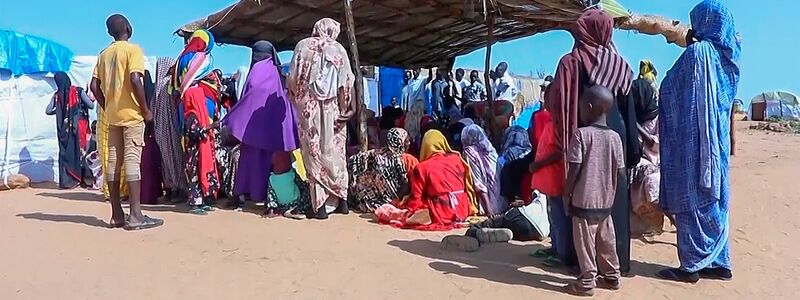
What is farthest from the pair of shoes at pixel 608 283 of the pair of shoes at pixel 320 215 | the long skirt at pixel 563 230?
the pair of shoes at pixel 320 215

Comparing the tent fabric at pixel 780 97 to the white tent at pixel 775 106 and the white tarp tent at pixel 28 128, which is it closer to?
the white tent at pixel 775 106

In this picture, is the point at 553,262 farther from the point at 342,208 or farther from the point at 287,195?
the point at 287,195

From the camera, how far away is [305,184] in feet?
19.5

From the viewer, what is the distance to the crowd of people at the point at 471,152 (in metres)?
3.63

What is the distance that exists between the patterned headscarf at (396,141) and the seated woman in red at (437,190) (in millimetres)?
364

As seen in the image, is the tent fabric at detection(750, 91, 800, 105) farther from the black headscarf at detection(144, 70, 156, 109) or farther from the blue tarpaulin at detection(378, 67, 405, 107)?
the black headscarf at detection(144, 70, 156, 109)

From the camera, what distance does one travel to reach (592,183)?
3.46 metres

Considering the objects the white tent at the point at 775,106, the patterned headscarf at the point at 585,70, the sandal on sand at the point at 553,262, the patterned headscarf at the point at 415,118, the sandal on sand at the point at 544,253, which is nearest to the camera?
the patterned headscarf at the point at 585,70

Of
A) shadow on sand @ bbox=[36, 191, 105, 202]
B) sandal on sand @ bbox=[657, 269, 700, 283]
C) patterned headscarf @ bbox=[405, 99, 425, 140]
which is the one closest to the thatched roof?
patterned headscarf @ bbox=[405, 99, 425, 140]

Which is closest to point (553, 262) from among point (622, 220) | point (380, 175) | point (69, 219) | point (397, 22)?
point (622, 220)

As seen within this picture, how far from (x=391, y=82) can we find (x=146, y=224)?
23.7ft

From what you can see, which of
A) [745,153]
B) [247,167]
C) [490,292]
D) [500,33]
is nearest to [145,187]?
[247,167]

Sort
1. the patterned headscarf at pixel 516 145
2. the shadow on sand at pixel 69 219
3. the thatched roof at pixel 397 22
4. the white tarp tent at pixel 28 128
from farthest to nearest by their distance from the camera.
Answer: the white tarp tent at pixel 28 128
the thatched roof at pixel 397 22
the patterned headscarf at pixel 516 145
the shadow on sand at pixel 69 219

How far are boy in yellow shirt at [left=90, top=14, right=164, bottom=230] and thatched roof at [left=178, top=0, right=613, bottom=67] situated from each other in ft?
8.22
